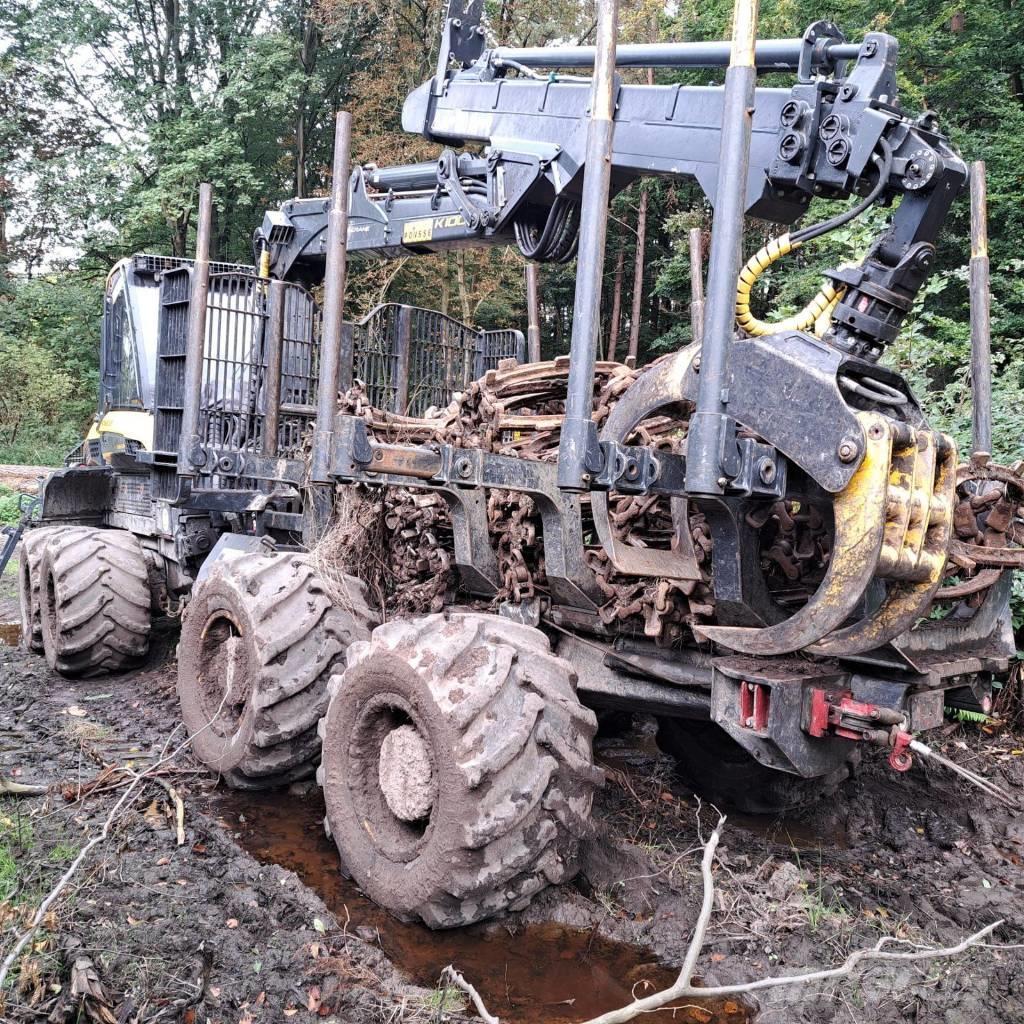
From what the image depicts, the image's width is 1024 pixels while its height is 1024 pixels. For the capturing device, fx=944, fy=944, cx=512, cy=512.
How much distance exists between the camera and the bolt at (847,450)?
2.66 m

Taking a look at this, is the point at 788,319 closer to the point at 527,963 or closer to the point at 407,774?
the point at 407,774

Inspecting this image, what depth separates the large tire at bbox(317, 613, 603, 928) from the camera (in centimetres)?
308

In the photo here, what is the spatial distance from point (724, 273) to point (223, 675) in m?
3.36

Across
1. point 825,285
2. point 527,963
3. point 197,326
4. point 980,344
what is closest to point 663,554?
point 825,285

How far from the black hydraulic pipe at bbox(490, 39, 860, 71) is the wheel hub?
8.92 feet

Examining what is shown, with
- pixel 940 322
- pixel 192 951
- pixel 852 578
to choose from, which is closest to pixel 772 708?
pixel 852 578

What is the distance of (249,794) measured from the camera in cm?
463

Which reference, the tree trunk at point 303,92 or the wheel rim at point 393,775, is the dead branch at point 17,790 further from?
the tree trunk at point 303,92

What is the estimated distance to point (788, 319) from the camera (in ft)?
11.8

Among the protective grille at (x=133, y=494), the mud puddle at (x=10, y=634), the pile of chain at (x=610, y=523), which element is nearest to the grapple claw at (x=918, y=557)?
the pile of chain at (x=610, y=523)

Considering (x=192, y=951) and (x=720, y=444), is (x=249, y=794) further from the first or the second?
(x=720, y=444)

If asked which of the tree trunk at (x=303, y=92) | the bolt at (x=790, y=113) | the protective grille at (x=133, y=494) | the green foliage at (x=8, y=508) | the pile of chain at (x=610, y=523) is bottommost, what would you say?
the green foliage at (x=8, y=508)

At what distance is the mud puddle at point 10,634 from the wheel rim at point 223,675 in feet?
14.3

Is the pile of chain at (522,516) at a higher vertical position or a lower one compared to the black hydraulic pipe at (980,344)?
lower
